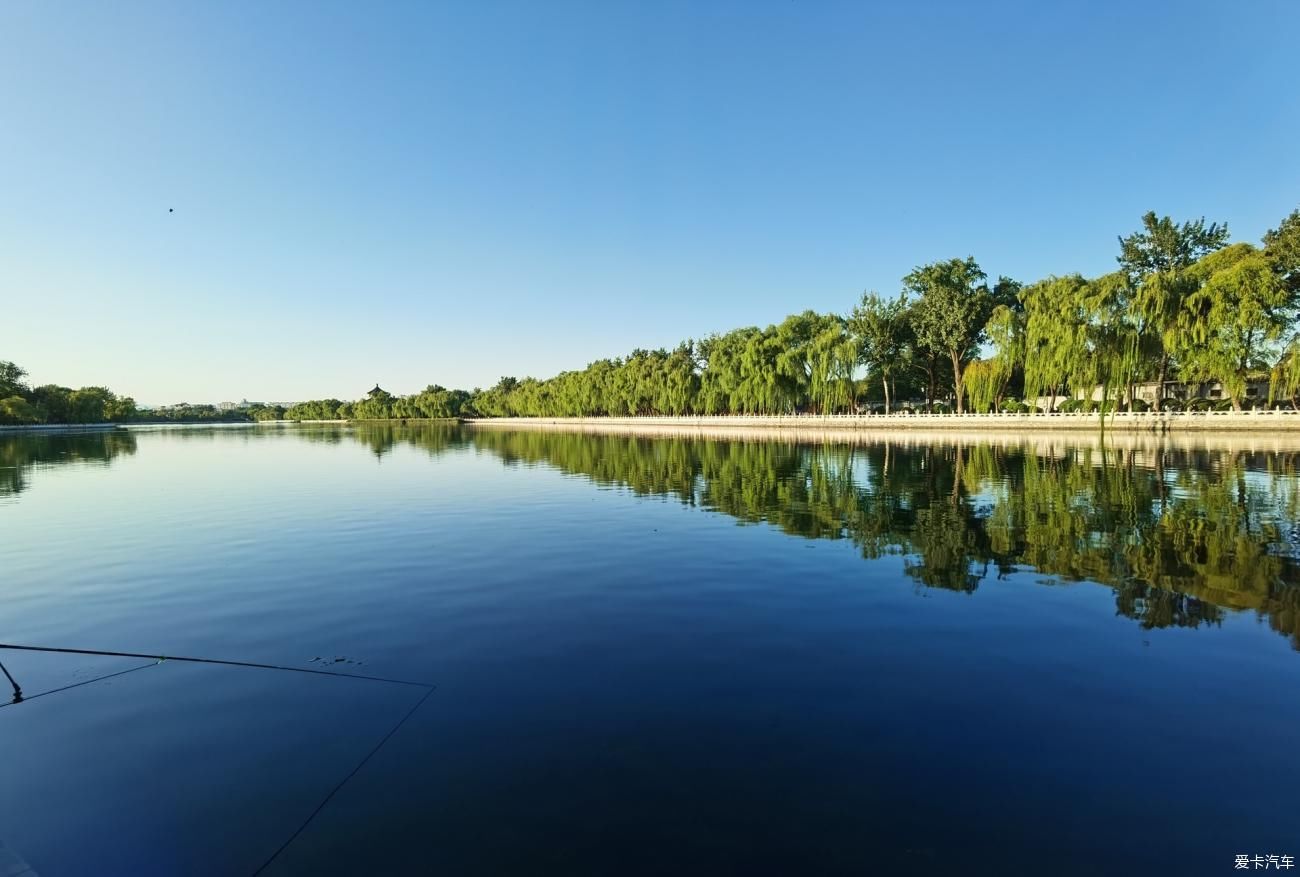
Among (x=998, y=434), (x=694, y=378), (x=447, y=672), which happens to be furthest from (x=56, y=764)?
(x=694, y=378)

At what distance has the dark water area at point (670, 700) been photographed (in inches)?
173

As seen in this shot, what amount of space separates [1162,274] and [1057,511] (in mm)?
42190

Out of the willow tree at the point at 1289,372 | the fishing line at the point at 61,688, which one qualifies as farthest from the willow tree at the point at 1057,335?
the fishing line at the point at 61,688

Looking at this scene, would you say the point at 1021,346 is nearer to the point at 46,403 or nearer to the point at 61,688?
the point at 61,688

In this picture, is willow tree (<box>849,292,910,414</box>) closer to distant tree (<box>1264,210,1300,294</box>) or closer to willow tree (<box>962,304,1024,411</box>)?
willow tree (<box>962,304,1024,411</box>)

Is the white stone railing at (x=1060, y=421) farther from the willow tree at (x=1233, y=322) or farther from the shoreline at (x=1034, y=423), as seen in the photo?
the willow tree at (x=1233, y=322)

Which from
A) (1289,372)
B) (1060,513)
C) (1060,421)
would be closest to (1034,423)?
(1060,421)

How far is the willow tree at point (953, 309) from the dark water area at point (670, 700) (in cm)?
5399

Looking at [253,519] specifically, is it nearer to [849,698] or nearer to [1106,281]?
[849,698]

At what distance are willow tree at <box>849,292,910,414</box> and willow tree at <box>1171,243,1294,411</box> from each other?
30.2 meters

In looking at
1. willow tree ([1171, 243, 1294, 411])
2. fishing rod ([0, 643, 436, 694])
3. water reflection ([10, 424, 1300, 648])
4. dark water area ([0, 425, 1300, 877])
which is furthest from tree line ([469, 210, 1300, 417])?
fishing rod ([0, 643, 436, 694])

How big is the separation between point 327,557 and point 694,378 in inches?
3443

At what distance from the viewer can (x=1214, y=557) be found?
38.7 ft

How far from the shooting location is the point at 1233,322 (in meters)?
41.8
